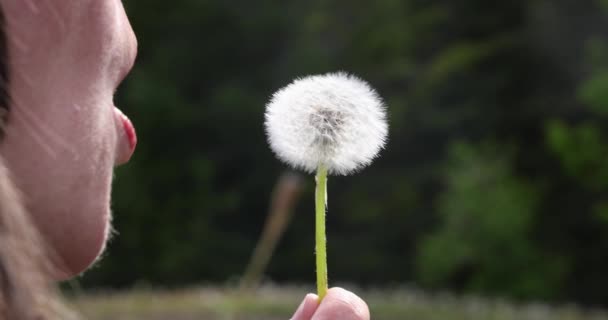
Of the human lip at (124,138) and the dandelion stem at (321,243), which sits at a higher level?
the human lip at (124,138)

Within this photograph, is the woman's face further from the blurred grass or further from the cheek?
the blurred grass

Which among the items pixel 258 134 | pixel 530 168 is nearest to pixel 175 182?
pixel 258 134

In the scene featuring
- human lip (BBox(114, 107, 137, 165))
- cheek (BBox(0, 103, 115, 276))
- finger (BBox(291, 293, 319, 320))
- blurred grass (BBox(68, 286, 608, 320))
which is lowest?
blurred grass (BBox(68, 286, 608, 320))

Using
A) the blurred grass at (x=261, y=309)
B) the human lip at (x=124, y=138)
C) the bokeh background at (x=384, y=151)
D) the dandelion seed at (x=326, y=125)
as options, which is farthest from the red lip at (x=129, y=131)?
the bokeh background at (x=384, y=151)

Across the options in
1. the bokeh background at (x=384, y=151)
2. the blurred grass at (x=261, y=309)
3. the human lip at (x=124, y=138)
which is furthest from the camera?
the bokeh background at (x=384, y=151)

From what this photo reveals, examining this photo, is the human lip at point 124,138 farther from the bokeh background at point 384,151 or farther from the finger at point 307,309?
the bokeh background at point 384,151

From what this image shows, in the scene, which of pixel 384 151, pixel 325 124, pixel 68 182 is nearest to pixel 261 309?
pixel 384 151

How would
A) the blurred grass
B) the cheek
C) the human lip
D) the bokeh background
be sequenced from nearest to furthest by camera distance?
the cheek
the human lip
the blurred grass
the bokeh background

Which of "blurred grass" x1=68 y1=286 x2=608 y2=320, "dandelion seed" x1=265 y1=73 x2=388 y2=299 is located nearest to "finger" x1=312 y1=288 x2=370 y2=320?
"dandelion seed" x1=265 y1=73 x2=388 y2=299
